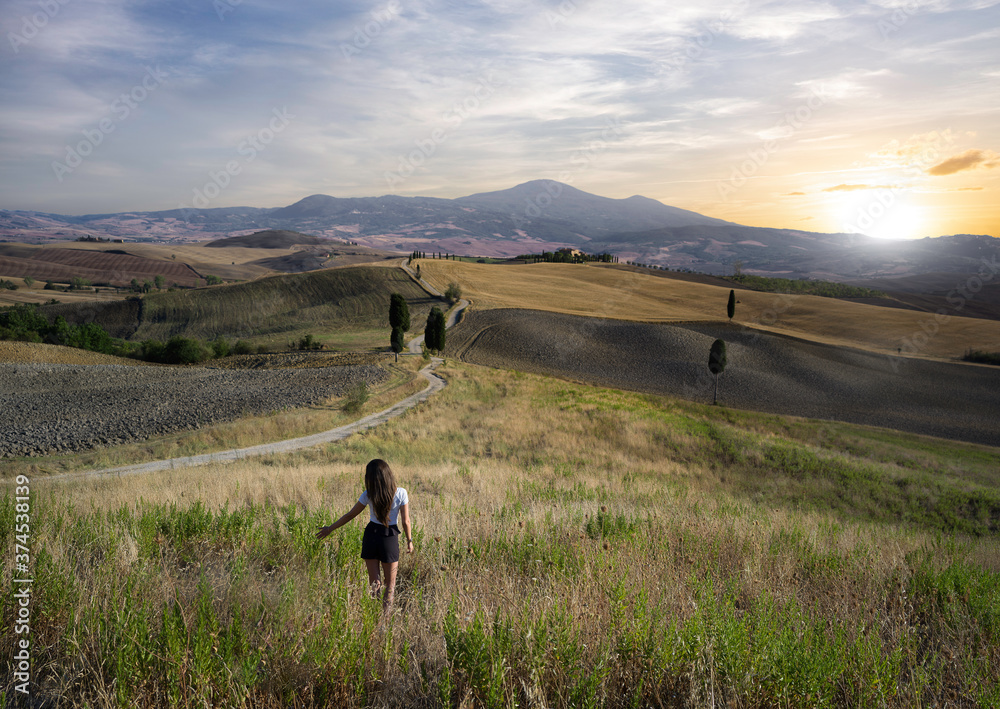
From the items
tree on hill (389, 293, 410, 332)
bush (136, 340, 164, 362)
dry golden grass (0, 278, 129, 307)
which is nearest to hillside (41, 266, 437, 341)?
dry golden grass (0, 278, 129, 307)

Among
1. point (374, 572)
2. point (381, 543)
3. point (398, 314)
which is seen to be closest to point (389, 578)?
point (374, 572)

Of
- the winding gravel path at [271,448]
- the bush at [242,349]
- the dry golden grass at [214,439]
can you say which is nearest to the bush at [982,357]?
the winding gravel path at [271,448]

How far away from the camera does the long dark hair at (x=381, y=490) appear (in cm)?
452

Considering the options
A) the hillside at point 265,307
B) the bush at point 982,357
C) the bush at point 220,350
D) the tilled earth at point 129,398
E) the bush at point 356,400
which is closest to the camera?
the tilled earth at point 129,398

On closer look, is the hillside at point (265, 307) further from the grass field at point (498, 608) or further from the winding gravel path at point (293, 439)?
the grass field at point (498, 608)

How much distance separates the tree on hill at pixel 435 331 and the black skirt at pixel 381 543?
44.3 m

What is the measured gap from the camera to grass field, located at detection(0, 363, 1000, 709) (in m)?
3.18

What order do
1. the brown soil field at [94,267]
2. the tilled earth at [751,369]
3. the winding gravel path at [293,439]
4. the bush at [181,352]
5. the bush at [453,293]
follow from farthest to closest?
the brown soil field at [94,267] → the bush at [453,293] → the bush at [181,352] → the tilled earth at [751,369] → the winding gravel path at [293,439]

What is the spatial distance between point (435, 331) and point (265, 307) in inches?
1692

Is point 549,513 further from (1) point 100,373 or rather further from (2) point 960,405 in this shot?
(2) point 960,405

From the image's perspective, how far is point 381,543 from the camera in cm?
456

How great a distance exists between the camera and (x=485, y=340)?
184 feet

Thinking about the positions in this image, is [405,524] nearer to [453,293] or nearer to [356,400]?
[356,400]

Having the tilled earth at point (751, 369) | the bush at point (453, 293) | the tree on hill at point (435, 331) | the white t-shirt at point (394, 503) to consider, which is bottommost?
the tilled earth at point (751, 369)
